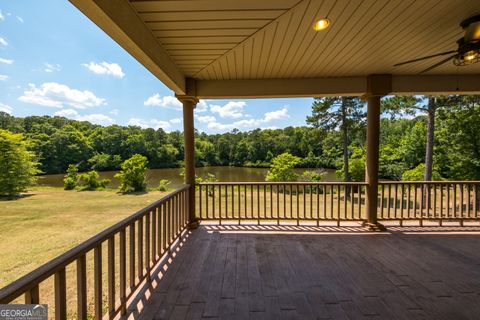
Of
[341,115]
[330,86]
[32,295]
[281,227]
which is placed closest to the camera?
[32,295]

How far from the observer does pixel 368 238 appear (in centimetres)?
358

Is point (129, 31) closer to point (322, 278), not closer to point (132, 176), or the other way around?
point (322, 278)

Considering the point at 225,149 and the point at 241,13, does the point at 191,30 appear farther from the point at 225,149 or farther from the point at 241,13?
the point at 225,149

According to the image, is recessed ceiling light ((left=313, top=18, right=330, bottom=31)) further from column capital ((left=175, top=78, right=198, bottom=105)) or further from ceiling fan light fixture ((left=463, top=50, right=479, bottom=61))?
column capital ((left=175, top=78, right=198, bottom=105))

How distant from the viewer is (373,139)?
12.9ft

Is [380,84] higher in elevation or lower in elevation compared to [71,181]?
higher

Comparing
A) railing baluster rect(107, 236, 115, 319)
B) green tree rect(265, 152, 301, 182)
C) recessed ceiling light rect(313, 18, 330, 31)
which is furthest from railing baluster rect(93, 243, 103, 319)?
green tree rect(265, 152, 301, 182)

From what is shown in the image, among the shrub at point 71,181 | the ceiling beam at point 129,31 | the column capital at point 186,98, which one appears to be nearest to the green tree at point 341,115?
the column capital at point 186,98

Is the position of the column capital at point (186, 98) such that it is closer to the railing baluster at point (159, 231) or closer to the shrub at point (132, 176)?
the railing baluster at point (159, 231)

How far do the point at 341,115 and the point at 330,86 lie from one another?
10.1 metres

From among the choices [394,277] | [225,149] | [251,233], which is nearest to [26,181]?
[251,233]

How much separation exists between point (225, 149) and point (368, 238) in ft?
109

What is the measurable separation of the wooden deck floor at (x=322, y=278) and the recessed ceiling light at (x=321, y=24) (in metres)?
2.69

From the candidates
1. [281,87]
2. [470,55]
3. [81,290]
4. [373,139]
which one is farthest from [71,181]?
[470,55]
